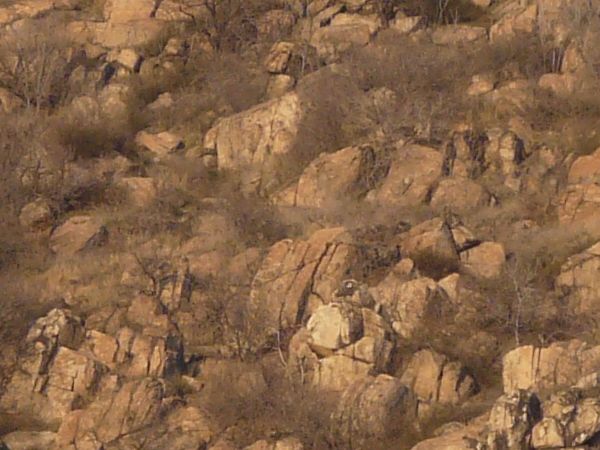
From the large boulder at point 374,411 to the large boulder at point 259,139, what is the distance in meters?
7.82

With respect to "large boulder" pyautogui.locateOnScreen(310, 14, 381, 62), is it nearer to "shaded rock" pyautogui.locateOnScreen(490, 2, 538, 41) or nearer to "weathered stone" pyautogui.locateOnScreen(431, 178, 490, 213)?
"shaded rock" pyautogui.locateOnScreen(490, 2, 538, 41)

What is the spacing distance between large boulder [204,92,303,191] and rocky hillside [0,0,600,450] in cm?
5

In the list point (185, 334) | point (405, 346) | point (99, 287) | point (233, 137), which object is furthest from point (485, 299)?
point (233, 137)

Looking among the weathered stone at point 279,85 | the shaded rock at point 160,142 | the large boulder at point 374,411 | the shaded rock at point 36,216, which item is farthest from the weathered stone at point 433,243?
the weathered stone at point 279,85

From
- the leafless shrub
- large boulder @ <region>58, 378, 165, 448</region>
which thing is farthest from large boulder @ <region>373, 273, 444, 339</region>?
the leafless shrub

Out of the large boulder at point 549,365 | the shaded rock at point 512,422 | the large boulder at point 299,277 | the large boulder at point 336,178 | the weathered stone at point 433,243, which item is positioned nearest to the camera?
the shaded rock at point 512,422

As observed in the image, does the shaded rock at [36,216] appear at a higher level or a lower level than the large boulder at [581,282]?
lower

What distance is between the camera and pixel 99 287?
2131cm

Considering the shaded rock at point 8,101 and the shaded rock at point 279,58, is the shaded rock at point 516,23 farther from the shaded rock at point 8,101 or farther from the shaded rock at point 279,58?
the shaded rock at point 8,101

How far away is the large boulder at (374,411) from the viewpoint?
56.2 feet

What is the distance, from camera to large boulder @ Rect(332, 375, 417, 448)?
17.1 m

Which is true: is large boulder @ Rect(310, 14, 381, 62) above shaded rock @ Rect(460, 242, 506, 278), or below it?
above

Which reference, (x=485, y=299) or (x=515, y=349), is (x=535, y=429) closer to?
(x=515, y=349)

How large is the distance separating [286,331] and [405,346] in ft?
5.28
